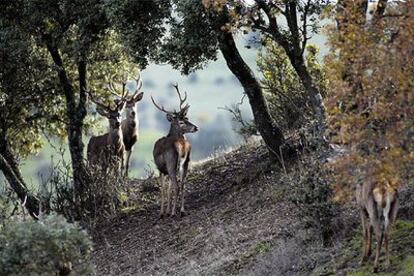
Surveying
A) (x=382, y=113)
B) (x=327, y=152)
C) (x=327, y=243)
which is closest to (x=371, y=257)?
(x=327, y=243)

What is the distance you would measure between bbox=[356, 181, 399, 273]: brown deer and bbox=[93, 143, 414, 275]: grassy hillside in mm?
318

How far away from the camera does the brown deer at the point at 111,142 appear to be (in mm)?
22281

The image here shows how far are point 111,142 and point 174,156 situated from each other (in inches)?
118

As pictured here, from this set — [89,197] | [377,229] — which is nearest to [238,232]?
[377,229]

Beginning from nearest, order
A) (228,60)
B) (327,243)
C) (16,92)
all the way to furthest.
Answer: (327,243), (228,60), (16,92)

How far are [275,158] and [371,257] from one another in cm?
812

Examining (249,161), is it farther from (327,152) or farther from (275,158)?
(327,152)

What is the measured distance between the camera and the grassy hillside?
13914mm

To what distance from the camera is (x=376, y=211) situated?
1236cm

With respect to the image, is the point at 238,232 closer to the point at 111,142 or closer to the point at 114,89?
the point at 111,142

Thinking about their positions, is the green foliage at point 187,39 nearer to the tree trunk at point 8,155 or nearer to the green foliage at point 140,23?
the green foliage at point 140,23

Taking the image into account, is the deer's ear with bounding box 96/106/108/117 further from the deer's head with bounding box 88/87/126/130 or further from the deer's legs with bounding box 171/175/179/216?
the deer's legs with bounding box 171/175/179/216

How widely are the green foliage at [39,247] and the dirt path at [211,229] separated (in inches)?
144

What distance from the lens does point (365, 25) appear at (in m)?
10.3
